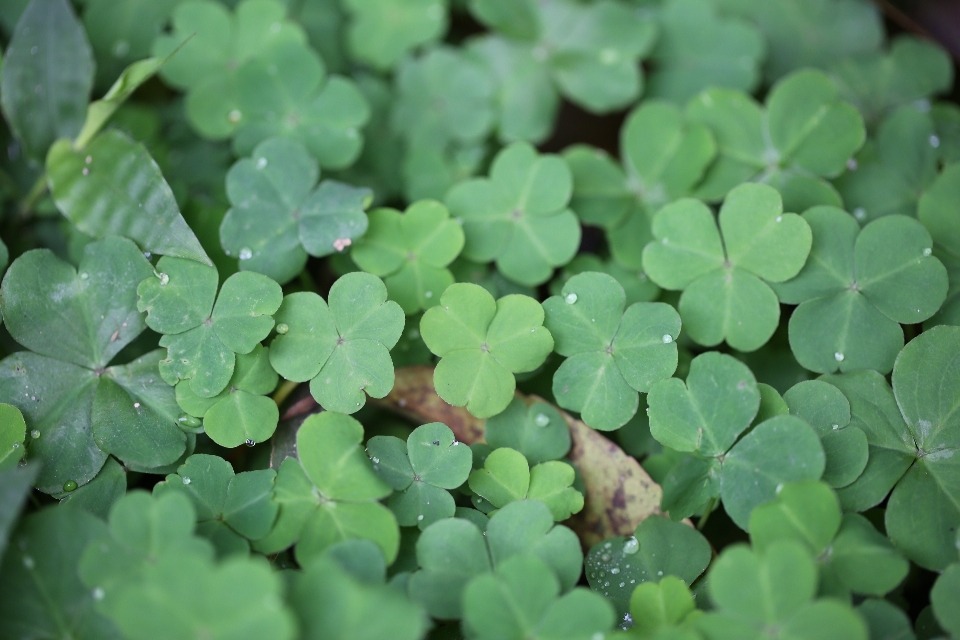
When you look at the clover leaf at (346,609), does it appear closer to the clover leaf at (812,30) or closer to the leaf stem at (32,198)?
the leaf stem at (32,198)

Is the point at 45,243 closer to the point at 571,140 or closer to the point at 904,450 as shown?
the point at 571,140

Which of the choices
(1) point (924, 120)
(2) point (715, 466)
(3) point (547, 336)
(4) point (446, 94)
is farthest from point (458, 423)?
(1) point (924, 120)

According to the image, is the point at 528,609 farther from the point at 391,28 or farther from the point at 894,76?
the point at 894,76

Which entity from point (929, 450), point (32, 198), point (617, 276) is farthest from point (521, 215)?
point (32, 198)

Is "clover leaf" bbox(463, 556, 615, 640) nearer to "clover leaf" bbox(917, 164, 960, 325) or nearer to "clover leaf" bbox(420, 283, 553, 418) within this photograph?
"clover leaf" bbox(420, 283, 553, 418)

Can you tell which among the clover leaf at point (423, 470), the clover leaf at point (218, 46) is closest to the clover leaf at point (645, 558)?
the clover leaf at point (423, 470)

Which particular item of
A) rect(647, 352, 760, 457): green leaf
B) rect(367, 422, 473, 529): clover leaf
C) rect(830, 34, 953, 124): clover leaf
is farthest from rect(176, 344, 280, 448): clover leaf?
rect(830, 34, 953, 124): clover leaf
